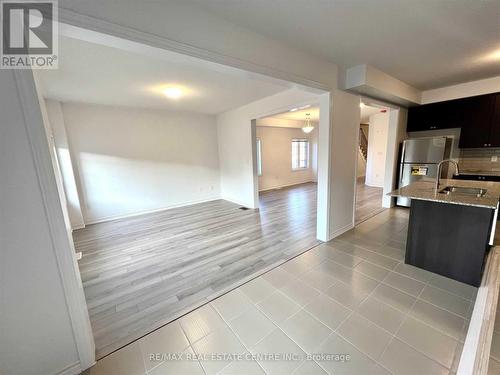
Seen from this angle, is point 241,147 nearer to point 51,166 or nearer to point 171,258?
point 171,258

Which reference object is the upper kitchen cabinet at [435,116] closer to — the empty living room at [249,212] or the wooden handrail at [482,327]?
the empty living room at [249,212]

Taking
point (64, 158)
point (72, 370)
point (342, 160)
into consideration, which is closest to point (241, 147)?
point (342, 160)

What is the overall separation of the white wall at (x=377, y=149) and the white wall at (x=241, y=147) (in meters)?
5.11

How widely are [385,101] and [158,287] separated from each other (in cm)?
484

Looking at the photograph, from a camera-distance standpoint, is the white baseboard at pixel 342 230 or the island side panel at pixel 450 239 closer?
the island side panel at pixel 450 239

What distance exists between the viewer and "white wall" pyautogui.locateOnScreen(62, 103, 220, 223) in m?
4.21

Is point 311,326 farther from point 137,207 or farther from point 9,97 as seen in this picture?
point 137,207

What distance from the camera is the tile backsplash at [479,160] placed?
12.6 feet

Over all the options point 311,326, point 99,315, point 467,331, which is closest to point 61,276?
point 99,315

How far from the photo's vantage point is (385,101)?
3842 mm

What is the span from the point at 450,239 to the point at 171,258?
343cm

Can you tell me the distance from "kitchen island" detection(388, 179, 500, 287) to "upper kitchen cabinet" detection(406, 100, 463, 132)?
A: 86.2 inches

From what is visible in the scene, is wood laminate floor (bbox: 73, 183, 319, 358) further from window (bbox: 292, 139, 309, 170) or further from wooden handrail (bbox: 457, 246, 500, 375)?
window (bbox: 292, 139, 309, 170)

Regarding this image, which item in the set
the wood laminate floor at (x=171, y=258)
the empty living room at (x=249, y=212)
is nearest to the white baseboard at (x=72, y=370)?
the empty living room at (x=249, y=212)
